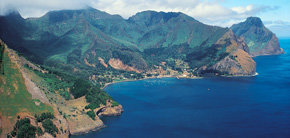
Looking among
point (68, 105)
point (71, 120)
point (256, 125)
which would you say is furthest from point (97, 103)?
point (256, 125)

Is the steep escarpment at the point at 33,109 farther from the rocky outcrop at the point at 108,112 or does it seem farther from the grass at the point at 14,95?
the rocky outcrop at the point at 108,112

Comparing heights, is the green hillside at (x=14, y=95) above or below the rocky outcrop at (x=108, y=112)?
above

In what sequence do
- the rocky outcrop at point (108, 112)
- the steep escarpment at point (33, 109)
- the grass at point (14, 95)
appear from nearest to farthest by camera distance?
the steep escarpment at point (33, 109) < the grass at point (14, 95) < the rocky outcrop at point (108, 112)

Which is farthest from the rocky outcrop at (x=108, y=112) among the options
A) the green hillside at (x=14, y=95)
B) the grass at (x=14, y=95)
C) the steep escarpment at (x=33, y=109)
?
the green hillside at (x=14, y=95)

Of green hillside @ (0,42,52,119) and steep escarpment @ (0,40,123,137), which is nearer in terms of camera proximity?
steep escarpment @ (0,40,123,137)

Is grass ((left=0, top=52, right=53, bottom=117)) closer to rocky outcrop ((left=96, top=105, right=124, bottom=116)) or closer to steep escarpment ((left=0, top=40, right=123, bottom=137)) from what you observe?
steep escarpment ((left=0, top=40, right=123, bottom=137))

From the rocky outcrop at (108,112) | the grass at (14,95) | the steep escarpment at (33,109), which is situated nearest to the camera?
the steep escarpment at (33,109)

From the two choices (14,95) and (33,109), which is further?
(14,95)

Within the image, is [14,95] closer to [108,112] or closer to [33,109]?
[33,109]

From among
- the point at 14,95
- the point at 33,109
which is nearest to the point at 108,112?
the point at 33,109

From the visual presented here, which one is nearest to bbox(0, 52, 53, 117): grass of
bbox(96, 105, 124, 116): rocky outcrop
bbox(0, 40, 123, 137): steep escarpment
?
bbox(0, 40, 123, 137): steep escarpment
